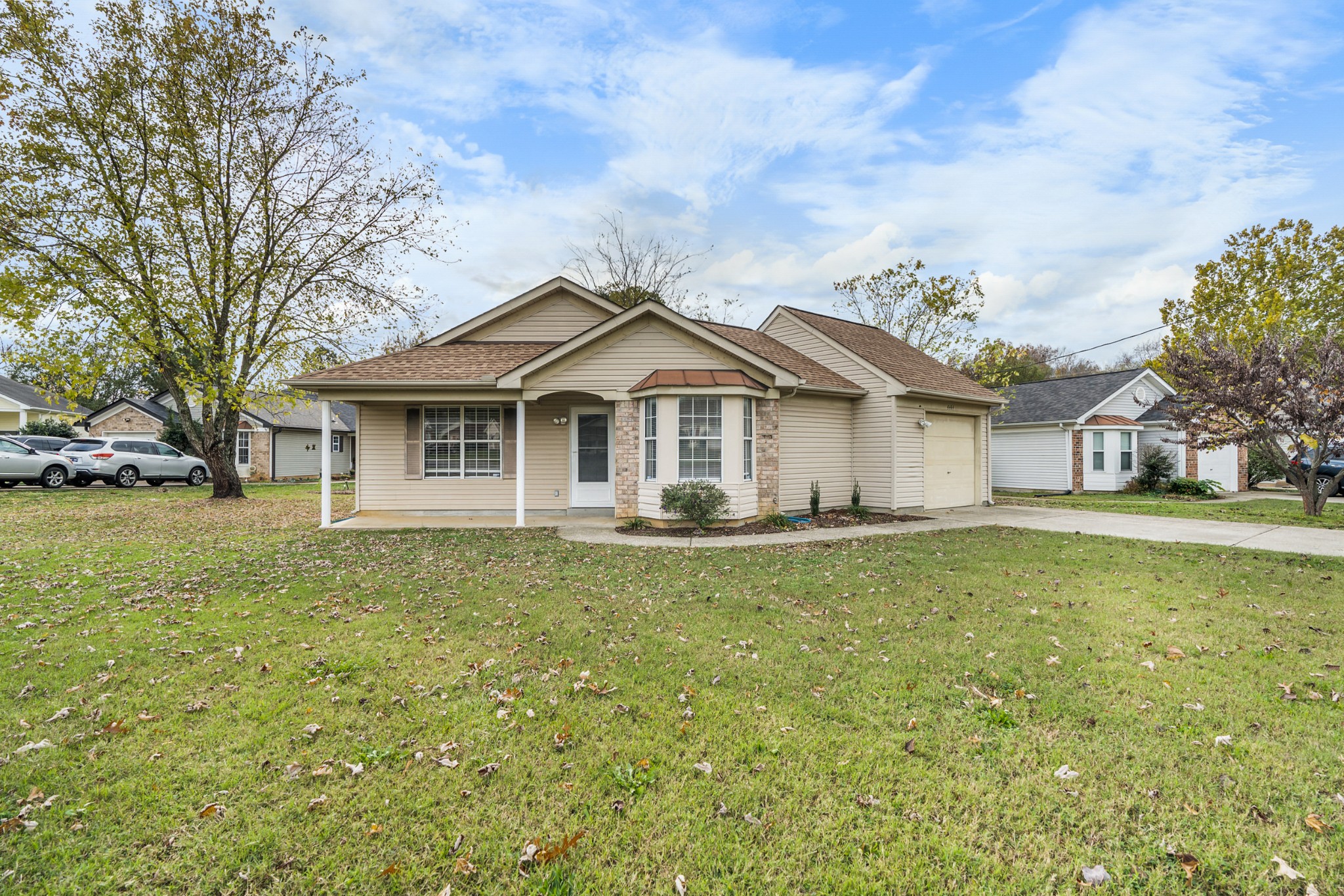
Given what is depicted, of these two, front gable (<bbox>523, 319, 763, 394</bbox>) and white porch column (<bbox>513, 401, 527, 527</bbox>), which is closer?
white porch column (<bbox>513, 401, 527, 527</bbox>)

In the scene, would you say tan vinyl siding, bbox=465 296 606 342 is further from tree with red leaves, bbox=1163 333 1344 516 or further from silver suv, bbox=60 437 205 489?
silver suv, bbox=60 437 205 489

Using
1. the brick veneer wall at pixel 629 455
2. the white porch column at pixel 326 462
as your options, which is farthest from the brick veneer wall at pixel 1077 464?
the white porch column at pixel 326 462

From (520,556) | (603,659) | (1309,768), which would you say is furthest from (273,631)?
(1309,768)

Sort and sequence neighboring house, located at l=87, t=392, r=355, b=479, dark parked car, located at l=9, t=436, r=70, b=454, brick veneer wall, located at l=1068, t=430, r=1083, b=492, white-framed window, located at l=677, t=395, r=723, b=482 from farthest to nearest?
neighboring house, located at l=87, t=392, r=355, b=479
brick veneer wall, located at l=1068, t=430, r=1083, b=492
dark parked car, located at l=9, t=436, r=70, b=454
white-framed window, located at l=677, t=395, r=723, b=482

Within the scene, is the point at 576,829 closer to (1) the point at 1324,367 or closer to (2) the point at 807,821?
(2) the point at 807,821

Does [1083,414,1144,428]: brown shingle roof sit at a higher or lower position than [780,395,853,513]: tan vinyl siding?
higher

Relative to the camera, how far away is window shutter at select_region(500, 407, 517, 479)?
12836mm

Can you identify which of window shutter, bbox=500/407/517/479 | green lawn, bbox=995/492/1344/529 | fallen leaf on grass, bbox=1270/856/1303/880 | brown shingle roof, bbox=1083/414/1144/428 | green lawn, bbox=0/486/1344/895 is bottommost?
fallen leaf on grass, bbox=1270/856/1303/880

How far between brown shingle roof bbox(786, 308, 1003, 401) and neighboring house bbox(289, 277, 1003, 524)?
10 cm

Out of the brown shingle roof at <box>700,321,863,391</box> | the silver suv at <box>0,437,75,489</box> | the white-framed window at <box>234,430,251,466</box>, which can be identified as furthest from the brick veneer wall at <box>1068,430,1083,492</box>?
the white-framed window at <box>234,430,251,466</box>

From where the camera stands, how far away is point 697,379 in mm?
11023

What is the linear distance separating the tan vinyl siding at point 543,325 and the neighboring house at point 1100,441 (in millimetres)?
17411

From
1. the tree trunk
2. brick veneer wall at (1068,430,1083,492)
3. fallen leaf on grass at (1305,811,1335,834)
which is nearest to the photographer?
fallen leaf on grass at (1305,811,1335,834)

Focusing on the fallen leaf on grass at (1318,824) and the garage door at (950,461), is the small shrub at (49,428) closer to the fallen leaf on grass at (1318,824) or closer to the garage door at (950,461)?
the garage door at (950,461)
